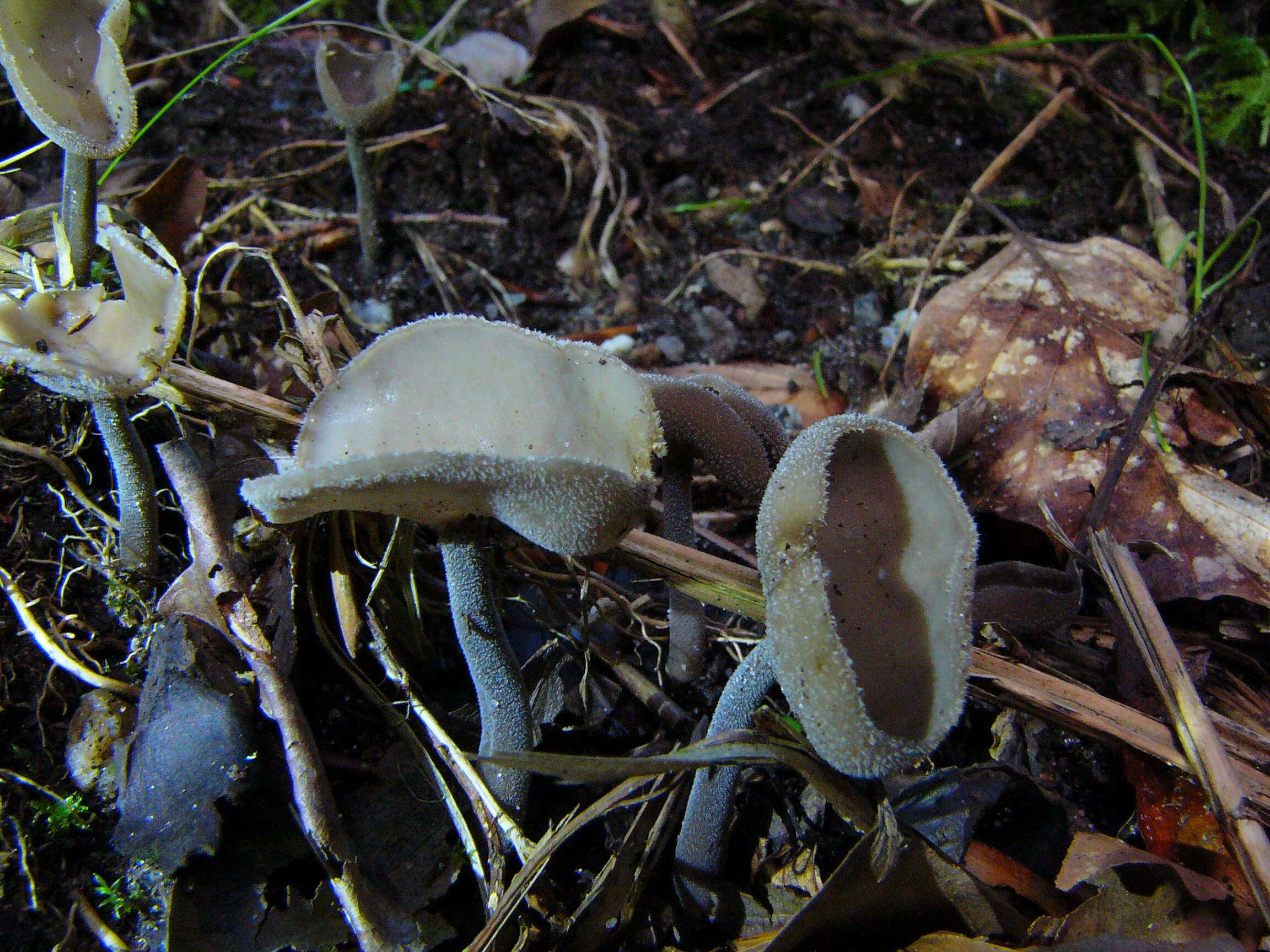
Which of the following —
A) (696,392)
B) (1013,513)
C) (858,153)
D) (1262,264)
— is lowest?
(1013,513)

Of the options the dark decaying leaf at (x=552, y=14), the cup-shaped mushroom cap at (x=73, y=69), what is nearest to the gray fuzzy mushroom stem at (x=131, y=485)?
the cup-shaped mushroom cap at (x=73, y=69)

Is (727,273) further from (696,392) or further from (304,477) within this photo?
(304,477)

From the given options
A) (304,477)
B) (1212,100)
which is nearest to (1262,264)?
(1212,100)

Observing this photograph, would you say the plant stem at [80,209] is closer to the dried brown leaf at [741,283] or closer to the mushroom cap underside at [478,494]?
the mushroom cap underside at [478,494]

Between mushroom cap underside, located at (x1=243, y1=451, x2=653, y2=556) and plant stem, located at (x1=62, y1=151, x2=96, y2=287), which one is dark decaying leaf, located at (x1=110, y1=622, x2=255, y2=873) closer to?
mushroom cap underside, located at (x1=243, y1=451, x2=653, y2=556)

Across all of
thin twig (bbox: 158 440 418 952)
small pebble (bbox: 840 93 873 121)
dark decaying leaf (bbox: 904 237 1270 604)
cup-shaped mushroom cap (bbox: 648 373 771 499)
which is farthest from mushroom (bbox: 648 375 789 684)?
small pebble (bbox: 840 93 873 121)
